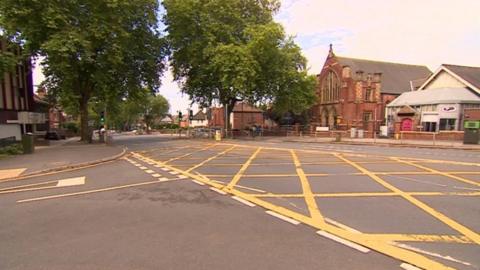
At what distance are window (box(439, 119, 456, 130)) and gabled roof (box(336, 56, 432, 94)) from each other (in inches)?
664

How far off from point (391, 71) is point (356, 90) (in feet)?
50.4

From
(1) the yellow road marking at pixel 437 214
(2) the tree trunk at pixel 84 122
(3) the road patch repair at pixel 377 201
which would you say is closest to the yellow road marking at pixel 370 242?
(3) the road patch repair at pixel 377 201

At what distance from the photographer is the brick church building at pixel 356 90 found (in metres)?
→ 53.7

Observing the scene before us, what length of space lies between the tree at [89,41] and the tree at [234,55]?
15.4 ft

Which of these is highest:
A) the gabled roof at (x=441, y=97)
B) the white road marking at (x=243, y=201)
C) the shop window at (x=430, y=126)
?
the gabled roof at (x=441, y=97)

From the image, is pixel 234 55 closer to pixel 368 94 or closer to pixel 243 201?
pixel 368 94

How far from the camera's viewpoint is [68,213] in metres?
7.22

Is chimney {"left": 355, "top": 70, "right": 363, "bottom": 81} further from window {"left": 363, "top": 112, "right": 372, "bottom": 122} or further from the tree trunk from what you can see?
the tree trunk

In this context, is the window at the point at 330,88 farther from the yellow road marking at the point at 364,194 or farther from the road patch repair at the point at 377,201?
the yellow road marking at the point at 364,194

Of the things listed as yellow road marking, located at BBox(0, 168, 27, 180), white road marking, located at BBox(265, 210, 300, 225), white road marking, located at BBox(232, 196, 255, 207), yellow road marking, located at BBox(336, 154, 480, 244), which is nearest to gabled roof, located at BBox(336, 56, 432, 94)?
yellow road marking, located at BBox(336, 154, 480, 244)

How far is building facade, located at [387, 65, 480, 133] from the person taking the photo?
3969 cm

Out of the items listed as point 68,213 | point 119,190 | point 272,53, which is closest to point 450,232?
point 68,213

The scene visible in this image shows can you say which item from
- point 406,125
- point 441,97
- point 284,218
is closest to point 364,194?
point 284,218

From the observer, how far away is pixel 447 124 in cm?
4044
